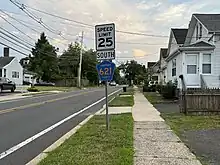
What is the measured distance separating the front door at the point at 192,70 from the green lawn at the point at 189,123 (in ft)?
33.8

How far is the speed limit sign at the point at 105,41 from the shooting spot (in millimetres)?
10320

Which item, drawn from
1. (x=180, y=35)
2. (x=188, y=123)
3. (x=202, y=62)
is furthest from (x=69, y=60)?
(x=188, y=123)

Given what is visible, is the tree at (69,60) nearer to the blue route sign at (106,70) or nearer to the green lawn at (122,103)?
the green lawn at (122,103)

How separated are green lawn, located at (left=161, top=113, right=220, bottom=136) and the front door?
405 inches

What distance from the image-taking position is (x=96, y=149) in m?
8.01

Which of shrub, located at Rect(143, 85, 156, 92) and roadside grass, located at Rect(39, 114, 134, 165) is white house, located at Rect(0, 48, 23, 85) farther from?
roadside grass, located at Rect(39, 114, 134, 165)

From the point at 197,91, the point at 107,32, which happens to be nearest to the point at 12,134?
the point at 107,32

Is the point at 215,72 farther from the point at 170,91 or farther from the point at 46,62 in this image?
the point at 46,62

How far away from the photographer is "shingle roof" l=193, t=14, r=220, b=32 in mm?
26266

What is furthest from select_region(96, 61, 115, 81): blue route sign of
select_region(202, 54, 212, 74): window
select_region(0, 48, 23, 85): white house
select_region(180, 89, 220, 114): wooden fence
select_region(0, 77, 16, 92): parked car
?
select_region(0, 48, 23, 85): white house

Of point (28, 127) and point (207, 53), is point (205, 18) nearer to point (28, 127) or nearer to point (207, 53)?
point (207, 53)

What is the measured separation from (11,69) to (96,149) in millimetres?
62436

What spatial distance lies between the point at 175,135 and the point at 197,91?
21.7 ft

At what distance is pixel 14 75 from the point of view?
6888 centimetres
